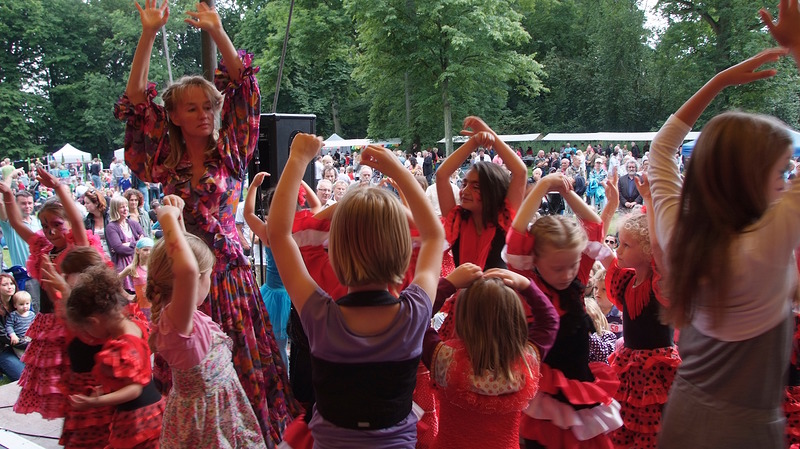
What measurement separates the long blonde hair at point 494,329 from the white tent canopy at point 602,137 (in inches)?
1036

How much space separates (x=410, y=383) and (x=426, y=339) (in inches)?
14.7

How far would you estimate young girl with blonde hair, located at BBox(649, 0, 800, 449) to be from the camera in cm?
145

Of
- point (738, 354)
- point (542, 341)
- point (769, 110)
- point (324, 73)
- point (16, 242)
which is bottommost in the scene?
point (16, 242)

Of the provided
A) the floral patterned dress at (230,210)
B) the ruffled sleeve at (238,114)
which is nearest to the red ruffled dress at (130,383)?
the floral patterned dress at (230,210)

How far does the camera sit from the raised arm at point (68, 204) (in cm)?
307

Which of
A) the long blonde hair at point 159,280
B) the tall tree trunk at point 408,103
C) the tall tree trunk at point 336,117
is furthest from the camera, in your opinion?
the tall tree trunk at point 336,117

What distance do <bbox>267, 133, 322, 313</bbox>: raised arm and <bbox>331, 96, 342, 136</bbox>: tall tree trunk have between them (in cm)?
3333

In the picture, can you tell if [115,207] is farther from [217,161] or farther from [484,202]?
[484,202]

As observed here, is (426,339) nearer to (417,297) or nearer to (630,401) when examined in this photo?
(417,297)

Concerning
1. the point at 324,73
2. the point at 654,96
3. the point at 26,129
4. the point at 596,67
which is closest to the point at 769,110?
the point at 654,96

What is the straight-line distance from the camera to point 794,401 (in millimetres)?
2350

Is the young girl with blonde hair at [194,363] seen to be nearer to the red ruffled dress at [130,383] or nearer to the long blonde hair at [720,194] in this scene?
the red ruffled dress at [130,383]

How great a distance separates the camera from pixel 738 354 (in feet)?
4.94

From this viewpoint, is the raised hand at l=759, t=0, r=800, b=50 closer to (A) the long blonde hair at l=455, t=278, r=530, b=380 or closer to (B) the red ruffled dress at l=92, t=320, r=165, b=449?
(A) the long blonde hair at l=455, t=278, r=530, b=380
